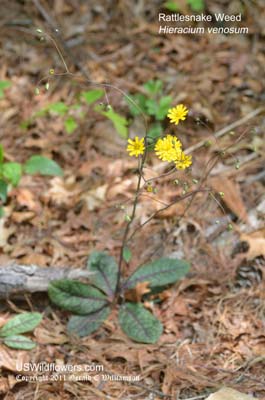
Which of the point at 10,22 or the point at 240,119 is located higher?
the point at 10,22

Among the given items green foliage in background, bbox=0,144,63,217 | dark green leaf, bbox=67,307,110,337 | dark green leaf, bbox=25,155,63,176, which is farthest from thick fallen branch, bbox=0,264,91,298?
dark green leaf, bbox=25,155,63,176

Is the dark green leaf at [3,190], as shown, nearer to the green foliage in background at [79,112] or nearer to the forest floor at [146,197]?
the forest floor at [146,197]

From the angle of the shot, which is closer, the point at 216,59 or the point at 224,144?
the point at 224,144

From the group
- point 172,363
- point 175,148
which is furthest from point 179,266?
point 175,148

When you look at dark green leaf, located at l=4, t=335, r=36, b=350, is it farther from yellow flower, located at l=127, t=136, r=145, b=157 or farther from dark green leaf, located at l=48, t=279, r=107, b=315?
yellow flower, located at l=127, t=136, r=145, b=157

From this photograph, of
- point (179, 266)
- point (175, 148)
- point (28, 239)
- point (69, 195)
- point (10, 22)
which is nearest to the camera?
point (175, 148)

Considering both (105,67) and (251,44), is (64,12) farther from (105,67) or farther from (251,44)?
(251,44)

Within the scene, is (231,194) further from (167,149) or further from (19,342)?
(19,342)
